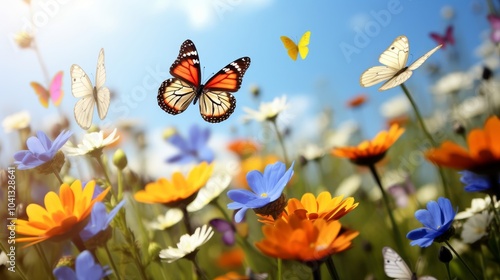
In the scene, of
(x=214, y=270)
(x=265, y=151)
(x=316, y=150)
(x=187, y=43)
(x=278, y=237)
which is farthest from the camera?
(x=265, y=151)

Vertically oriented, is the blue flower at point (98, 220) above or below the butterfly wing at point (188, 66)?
below

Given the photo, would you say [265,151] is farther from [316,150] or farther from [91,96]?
[91,96]

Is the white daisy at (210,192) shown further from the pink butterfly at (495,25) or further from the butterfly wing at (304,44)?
the pink butterfly at (495,25)

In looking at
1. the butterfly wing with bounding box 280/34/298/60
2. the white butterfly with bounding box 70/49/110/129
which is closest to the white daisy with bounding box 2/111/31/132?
the white butterfly with bounding box 70/49/110/129

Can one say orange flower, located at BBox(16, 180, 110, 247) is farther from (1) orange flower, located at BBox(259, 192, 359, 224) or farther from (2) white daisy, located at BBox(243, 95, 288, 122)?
(2) white daisy, located at BBox(243, 95, 288, 122)

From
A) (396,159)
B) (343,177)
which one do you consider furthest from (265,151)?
(396,159)

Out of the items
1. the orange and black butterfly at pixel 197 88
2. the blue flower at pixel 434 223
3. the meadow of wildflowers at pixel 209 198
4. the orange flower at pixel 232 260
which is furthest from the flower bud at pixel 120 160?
the orange flower at pixel 232 260

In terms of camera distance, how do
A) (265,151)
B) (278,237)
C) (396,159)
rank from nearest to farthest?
1. (278,237)
2. (265,151)
3. (396,159)
